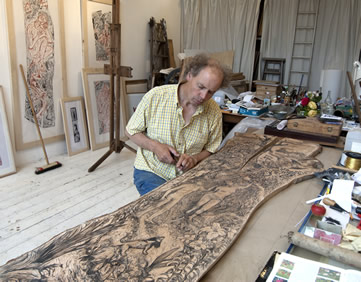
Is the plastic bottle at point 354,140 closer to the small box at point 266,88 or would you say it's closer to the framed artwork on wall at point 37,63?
the small box at point 266,88

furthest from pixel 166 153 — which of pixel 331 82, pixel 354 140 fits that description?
pixel 331 82

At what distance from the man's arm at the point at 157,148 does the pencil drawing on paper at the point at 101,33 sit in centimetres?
283

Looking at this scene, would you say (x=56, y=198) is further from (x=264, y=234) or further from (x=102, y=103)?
(x=264, y=234)

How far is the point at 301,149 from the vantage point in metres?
1.85

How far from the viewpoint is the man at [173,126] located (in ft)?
5.69

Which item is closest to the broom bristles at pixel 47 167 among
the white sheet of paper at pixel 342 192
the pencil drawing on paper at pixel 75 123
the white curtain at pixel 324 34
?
the pencil drawing on paper at pixel 75 123

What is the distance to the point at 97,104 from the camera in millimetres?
4215

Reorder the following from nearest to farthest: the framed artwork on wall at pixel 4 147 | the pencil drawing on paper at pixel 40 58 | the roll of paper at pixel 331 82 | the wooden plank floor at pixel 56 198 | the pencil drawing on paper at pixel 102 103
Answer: the wooden plank floor at pixel 56 198 < the framed artwork on wall at pixel 4 147 < the pencil drawing on paper at pixel 40 58 < the roll of paper at pixel 331 82 < the pencil drawing on paper at pixel 102 103

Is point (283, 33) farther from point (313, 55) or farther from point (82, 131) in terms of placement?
point (82, 131)

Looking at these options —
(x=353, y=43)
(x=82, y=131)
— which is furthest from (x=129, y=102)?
(x=353, y=43)

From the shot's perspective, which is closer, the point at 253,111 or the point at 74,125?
the point at 253,111

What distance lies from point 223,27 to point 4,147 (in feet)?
15.9

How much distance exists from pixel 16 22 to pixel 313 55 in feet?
16.5

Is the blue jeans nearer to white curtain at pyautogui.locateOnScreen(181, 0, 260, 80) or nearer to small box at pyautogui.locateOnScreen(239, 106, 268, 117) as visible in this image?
small box at pyautogui.locateOnScreen(239, 106, 268, 117)
